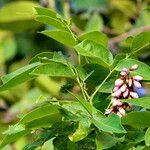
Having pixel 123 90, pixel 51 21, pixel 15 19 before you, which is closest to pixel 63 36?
pixel 51 21

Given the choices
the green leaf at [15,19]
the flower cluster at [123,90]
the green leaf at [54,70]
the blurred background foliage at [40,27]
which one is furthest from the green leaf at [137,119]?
the green leaf at [15,19]

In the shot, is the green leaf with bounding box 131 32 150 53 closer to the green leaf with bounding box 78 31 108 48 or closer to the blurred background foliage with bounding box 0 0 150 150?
the green leaf with bounding box 78 31 108 48

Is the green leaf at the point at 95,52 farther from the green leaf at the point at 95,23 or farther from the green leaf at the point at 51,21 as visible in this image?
the green leaf at the point at 95,23

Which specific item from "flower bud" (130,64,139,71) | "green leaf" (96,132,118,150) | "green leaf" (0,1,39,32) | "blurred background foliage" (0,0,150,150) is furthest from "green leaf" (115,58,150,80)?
"green leaf" (0,1,39,32)

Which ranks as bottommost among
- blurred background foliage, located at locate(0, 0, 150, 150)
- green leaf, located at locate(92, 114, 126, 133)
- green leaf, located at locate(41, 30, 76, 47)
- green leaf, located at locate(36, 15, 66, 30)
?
blurred background foliage, located at locate(0, 0, 150, 150)

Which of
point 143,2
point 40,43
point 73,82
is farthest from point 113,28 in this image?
point 73,82

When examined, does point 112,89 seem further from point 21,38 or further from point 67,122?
point 21,38

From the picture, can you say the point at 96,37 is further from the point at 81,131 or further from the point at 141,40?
the point at 81,131
